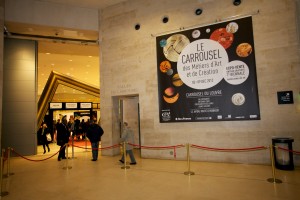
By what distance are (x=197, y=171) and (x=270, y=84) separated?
11.5 ft

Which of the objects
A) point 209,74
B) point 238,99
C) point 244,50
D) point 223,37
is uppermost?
point 223,37

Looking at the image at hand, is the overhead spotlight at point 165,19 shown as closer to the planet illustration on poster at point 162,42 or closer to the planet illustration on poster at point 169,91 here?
the planet illustration on poster at point 162,42

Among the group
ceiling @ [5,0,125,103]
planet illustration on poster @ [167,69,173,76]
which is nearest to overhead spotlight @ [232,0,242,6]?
planet illustration on poster @ [167,69,173,76]

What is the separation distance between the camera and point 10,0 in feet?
29.6

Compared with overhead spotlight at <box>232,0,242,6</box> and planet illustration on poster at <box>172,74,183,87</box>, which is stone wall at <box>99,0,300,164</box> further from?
planet illustration on poster at <box>172,74,183,87</box>

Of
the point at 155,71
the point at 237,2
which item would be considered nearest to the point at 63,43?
the point at 155,71

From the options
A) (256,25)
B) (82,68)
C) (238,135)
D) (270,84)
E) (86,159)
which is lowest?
(86,159)

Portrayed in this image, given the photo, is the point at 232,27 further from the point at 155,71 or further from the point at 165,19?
the point at 155,71

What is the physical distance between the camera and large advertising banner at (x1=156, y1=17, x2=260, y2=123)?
6.96m

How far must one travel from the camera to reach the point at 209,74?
7.52 meters

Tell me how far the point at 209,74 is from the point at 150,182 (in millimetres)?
4229

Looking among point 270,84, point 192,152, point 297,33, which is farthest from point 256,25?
point 192,152

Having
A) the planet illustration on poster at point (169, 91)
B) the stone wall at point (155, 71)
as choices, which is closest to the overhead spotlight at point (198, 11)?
the stone wall at point (155, 71)

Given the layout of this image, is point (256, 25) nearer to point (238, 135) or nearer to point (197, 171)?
point (238, 135)
